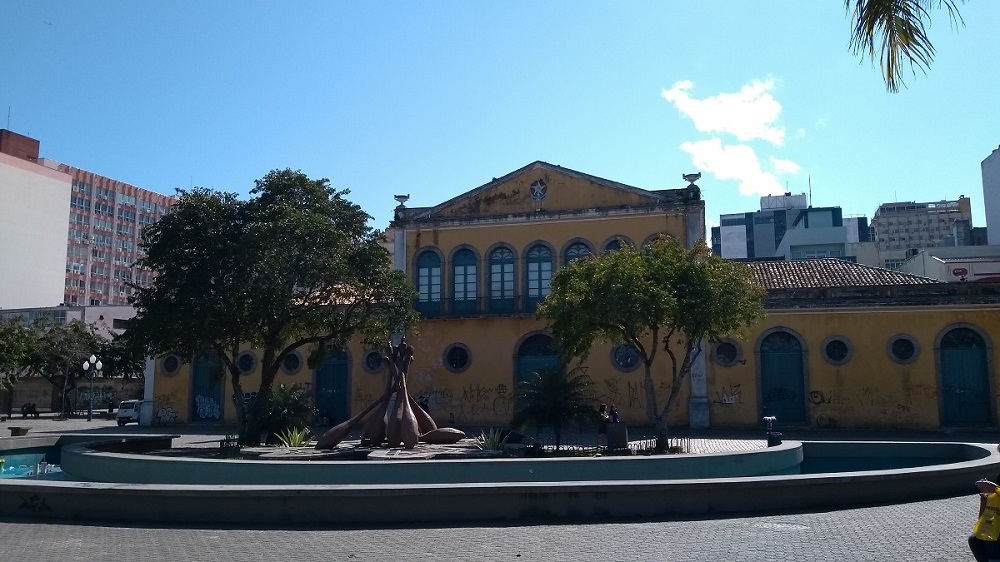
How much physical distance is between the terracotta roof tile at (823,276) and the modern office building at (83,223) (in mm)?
52677

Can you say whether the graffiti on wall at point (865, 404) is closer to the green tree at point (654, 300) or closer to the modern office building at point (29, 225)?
the green tree at point (654, 300)

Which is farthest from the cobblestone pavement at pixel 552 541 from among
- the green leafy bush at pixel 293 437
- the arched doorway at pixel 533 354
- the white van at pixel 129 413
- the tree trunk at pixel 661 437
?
the white van at pixel 129 413

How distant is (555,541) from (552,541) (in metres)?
0.03

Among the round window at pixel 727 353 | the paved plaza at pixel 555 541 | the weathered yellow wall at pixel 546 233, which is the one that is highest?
the weathered yellow wall at pixel 546 233

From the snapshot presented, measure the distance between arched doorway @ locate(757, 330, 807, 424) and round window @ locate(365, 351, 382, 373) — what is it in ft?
43.9

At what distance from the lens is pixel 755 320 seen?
19109 millimetres

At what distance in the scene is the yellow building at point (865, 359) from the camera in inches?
1017

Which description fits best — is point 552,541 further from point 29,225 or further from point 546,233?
point 29,225

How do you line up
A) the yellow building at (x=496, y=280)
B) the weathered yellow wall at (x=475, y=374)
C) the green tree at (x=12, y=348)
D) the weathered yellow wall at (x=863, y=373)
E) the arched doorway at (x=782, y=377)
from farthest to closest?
the green tree at (x=12, y=348) < the yellow building at (x=496, y=280) < the weathered yellow wall at (x=475, y=374) < the arched doorway at (x=782, y=377) < the weathered yellow wall at (x=863, y=373)

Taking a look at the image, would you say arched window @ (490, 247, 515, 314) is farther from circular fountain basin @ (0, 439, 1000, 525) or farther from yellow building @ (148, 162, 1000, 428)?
circular fountain basin @ (0, 439, 1000, 525)

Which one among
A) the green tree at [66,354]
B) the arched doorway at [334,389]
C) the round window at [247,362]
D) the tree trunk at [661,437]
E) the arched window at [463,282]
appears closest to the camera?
the tree trunk at [661,437]

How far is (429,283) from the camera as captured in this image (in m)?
31.0

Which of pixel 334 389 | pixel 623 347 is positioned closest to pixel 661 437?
pixel 623 347

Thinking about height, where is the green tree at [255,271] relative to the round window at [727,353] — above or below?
above
